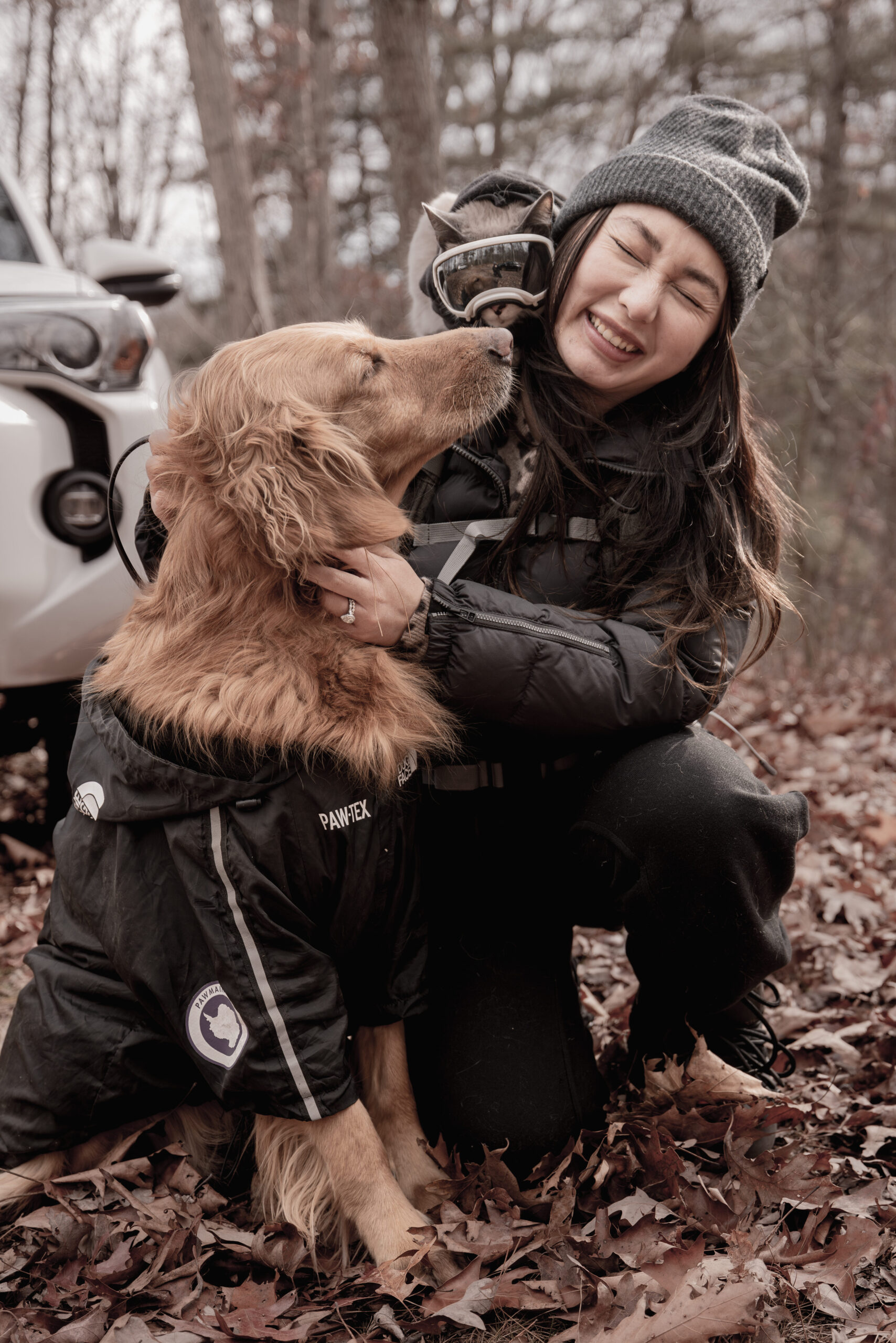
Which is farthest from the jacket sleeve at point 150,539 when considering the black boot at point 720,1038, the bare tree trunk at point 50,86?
the bare tree trunk at point 50,86

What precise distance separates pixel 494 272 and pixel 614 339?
32cm

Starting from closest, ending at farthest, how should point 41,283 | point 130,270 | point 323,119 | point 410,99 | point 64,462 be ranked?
point 64,462
point 41,283
point 130,270
point 410,99
point 323,119

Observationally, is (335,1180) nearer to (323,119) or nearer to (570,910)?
(570,910)

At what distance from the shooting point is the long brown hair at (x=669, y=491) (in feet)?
7.25

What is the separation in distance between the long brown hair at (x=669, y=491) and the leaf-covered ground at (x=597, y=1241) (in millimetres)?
1003

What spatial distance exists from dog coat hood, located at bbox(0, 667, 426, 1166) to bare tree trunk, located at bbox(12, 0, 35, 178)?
10.0 m

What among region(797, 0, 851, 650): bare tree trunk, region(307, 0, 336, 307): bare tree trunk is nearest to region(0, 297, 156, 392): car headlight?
region(797, 0, 851, 650): bare tree trunk

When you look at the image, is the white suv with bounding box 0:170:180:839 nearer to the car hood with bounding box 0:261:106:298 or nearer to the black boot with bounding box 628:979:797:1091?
the car hood with bounding box 0:261:106:298

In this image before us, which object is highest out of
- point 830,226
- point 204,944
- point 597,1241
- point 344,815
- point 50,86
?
point 50,86

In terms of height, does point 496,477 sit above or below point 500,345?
below

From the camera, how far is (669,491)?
2217mm

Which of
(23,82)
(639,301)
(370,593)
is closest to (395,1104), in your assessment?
(370,593)

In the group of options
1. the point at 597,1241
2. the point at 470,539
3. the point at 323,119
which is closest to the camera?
the point at 597,1241

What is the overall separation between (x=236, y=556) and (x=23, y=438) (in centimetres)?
127
